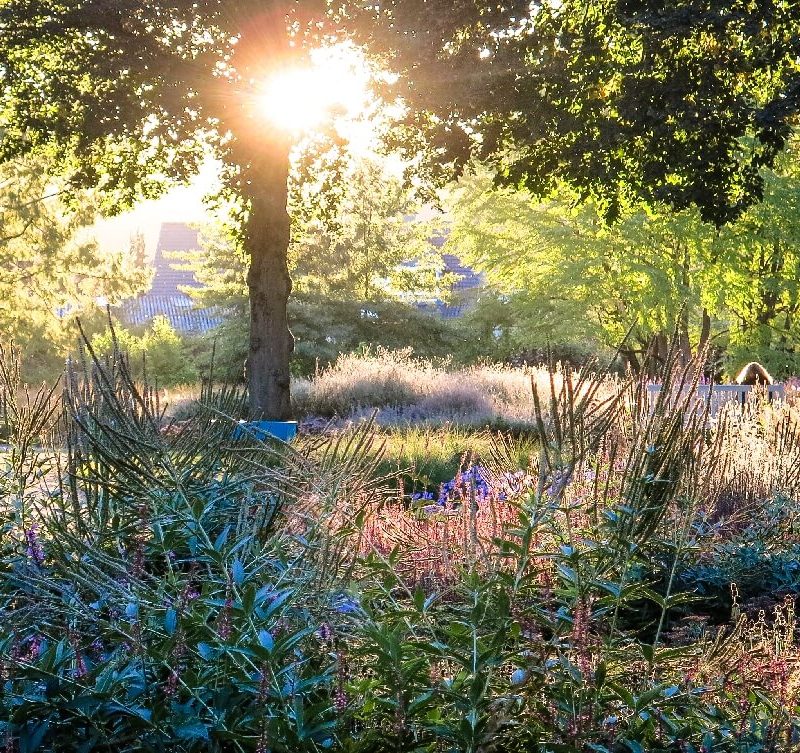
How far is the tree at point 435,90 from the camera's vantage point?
1109 centimetres

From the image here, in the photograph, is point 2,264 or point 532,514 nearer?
point 532,514

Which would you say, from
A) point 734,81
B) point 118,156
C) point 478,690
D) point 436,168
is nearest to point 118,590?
point 478,690

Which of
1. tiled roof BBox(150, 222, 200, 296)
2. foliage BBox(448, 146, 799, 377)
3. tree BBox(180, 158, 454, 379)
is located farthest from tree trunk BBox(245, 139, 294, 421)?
tiled roof BBox(150, 222, 200, 296)

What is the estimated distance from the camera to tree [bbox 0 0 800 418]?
11.1 m

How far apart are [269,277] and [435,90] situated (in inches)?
139

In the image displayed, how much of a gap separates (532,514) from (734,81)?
35.7 ft

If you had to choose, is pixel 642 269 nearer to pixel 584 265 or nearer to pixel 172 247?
pixel 584 265

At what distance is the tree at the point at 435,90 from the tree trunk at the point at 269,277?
2 cm

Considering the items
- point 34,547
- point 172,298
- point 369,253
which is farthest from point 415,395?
point 172,298

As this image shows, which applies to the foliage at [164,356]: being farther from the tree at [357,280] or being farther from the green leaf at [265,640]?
the green leaf at [265,640]

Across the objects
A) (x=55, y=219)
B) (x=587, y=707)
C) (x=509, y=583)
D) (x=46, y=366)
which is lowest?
(x=46, y=366)

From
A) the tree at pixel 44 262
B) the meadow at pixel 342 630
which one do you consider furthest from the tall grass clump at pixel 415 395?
the meadow at pixel 342 630

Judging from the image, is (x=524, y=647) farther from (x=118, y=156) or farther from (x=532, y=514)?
(x=118, y=156)

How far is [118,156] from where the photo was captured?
48.2 ft
